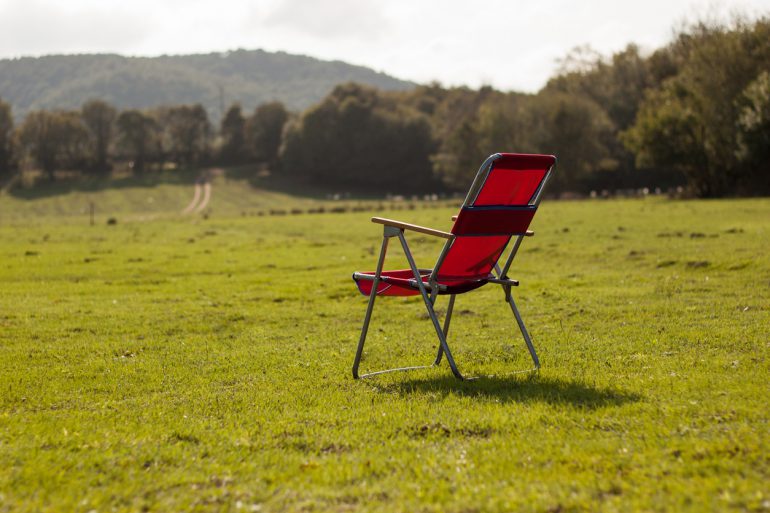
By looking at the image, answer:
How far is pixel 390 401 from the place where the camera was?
6.86 metres

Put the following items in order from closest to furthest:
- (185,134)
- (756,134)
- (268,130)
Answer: (756,134) → (268,130) → (185,134)

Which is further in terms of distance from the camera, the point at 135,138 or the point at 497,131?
the point at 135,138

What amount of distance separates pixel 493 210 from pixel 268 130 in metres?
123

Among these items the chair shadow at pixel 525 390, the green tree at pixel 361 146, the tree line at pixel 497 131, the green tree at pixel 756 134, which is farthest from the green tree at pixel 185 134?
the chair shadow at pixel 525 390

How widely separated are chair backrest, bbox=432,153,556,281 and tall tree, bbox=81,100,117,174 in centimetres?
12109

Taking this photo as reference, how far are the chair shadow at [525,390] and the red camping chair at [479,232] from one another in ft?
0.81

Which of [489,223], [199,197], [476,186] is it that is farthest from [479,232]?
[199,197]

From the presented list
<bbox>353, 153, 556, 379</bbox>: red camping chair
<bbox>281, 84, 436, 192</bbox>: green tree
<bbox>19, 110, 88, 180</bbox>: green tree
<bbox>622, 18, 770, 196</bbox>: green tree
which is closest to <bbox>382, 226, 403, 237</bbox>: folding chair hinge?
<bbox>353, 153, 556, 379</bbox>: red camping chair

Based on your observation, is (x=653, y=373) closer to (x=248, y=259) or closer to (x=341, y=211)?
(x=248, y=259)

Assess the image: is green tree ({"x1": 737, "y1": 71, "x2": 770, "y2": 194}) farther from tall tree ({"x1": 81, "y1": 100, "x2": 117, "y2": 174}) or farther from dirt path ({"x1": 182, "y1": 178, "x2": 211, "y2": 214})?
tall tree ({"x1": 81, "y1": 100, "x2": 117, "y2": 174})

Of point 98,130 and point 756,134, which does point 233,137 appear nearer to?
point 98,130

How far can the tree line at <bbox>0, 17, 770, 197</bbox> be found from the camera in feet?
175

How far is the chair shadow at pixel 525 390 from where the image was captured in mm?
6434

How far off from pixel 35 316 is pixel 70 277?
6935 millimetres
